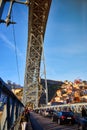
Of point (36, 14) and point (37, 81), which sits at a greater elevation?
point (36, 14)

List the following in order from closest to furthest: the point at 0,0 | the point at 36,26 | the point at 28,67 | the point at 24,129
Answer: the point at 0,0
the point at 24,129
the point at 36,26
the point at 28,67

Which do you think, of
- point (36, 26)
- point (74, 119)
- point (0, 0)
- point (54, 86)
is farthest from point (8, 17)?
point (54, 86)

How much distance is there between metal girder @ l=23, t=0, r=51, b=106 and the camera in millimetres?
48284

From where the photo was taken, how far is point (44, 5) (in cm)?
4700

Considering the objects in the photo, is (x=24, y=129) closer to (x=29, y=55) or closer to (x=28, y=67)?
(x=29, y=55)


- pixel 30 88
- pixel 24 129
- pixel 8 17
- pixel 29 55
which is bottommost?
pixel 24 129

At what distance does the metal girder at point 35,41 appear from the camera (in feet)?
158

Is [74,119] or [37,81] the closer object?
[74,119]

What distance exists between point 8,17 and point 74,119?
19801mm

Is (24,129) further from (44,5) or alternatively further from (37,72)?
(37,72)

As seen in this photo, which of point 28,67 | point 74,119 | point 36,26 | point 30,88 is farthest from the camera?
point 30,88

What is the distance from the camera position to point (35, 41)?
6356 centimetres

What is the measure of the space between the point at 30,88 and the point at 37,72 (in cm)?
844

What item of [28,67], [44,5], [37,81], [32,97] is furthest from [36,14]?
[32,97]
